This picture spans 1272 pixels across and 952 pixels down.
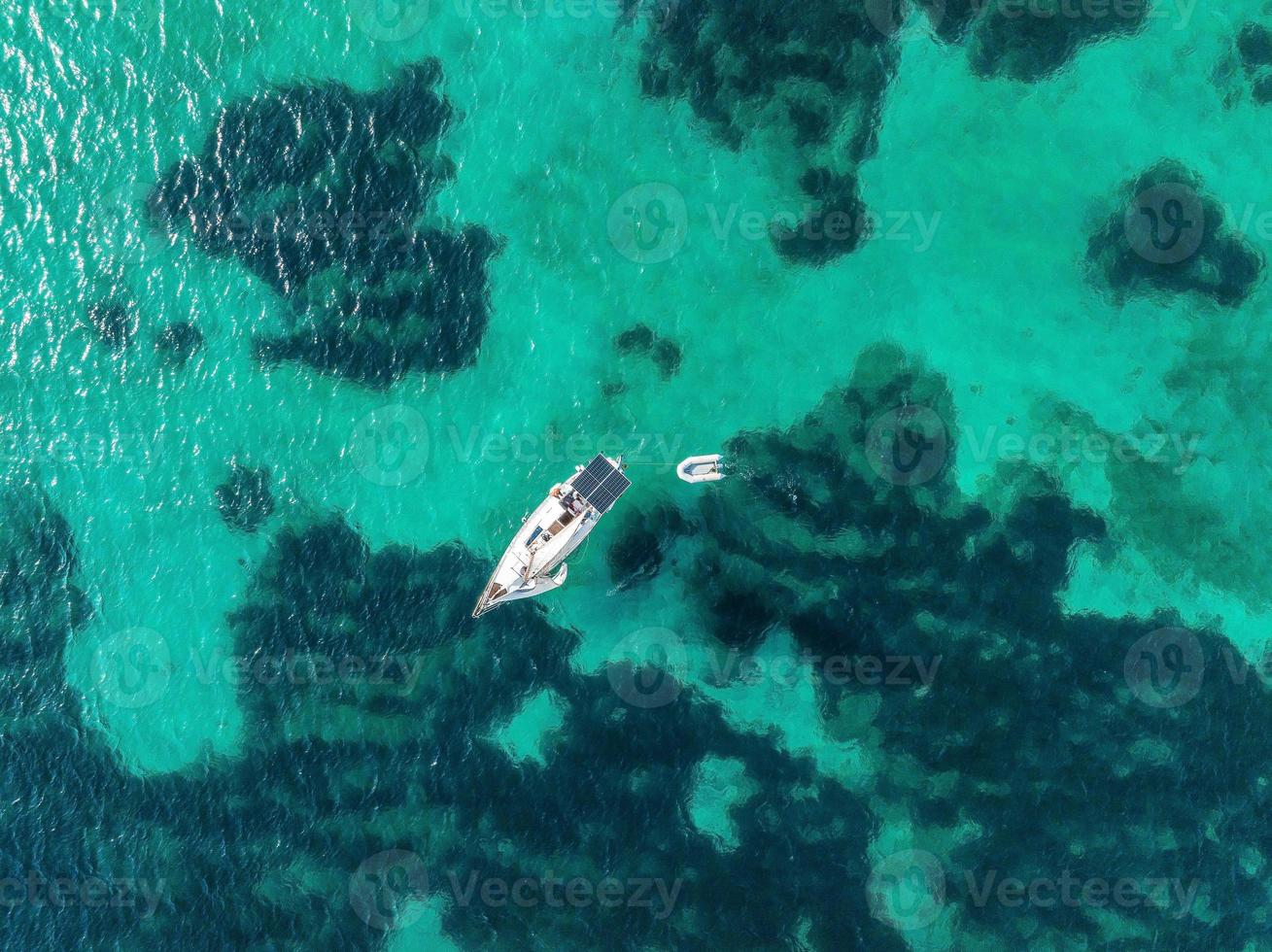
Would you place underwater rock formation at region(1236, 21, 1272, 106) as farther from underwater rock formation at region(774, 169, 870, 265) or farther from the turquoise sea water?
underwater rock formation at region(774, 169, 870, 265)

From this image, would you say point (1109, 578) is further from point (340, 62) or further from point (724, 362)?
point (340, 62)

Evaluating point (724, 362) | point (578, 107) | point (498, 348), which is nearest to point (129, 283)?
point (498, 348)

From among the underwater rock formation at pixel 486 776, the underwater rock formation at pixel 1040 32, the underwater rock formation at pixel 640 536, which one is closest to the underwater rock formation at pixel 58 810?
the underwater rock formation at pixel 486 776

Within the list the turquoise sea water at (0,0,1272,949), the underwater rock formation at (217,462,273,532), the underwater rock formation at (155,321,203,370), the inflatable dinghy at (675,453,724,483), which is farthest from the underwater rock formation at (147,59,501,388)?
the inflatable dinghy at (675,453,724,483)

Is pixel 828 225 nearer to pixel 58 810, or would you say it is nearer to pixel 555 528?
pixel 555 528

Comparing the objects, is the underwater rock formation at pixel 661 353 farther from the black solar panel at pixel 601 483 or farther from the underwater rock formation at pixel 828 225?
the underwater rock formation at pixel 828 225

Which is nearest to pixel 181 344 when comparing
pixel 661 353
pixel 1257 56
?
pixel 661 353
